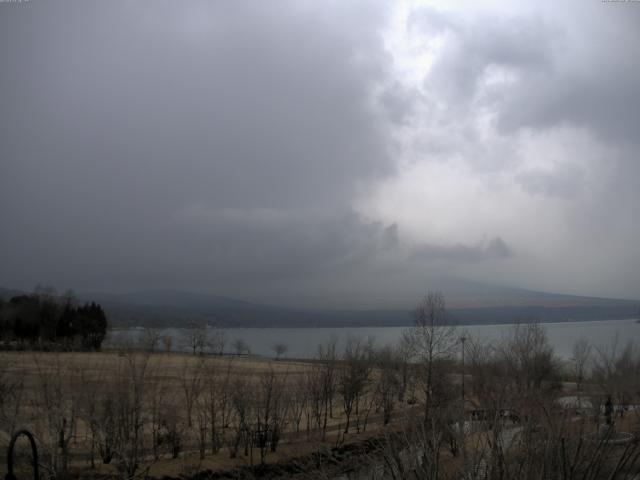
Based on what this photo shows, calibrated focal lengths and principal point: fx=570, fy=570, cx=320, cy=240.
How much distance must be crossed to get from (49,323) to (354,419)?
99.4m

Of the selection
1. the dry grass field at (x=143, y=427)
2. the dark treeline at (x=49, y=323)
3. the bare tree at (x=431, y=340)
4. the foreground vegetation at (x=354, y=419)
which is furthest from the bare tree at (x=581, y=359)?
the dark treeline at (x=49, y=323)

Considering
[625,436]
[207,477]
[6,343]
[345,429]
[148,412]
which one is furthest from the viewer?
[6,343]

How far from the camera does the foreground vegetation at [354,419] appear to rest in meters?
13.2

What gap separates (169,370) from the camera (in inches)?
3305

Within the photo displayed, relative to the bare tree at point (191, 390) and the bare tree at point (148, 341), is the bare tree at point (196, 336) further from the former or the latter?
the bare tree at point (191, 390)

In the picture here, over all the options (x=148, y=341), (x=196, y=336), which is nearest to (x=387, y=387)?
(x=148, y=341)

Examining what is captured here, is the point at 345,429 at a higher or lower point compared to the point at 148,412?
lower

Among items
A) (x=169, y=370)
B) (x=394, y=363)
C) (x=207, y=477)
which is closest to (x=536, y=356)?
(x=394, y=363)

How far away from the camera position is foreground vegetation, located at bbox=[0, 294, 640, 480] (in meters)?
13.2

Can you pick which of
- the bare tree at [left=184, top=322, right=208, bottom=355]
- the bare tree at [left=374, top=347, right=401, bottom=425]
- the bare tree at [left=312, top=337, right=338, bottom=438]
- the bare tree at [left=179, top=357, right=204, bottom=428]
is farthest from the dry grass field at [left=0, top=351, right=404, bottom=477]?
the bare tree at [left=184, top=322, right=208, bottom=355]

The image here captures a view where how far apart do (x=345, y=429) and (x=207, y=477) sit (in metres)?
16.1

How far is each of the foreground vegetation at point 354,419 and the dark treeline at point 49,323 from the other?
7172cm

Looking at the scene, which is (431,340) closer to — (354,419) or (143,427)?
(354,419)

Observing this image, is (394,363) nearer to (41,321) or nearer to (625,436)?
(625,436)
